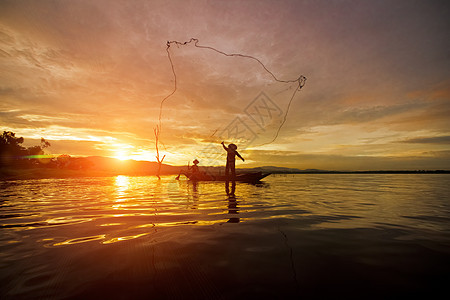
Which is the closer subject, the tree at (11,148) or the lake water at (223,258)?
the lake water at (223,258)

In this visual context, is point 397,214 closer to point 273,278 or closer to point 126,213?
point 273,278

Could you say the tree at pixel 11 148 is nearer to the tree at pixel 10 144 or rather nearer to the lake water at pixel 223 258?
the tree at pixel 10 144

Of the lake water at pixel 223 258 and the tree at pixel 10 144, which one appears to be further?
the tree at pixel 10 144

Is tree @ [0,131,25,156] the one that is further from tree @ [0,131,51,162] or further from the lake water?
the lake water

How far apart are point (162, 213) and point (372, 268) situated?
5.04m

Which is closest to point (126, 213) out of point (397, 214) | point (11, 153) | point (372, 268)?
point (372, 268)

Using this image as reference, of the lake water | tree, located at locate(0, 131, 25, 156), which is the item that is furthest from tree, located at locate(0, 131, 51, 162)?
the lake water

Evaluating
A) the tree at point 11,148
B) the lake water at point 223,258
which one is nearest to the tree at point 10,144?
the tree at point 11,148

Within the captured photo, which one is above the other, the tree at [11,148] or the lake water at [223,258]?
the tree at [11,148]

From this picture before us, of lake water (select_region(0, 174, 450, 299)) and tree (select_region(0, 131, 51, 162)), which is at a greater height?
tree (select_region(0, 131, 51, 162))

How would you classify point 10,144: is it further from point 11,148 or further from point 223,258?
point 223,258

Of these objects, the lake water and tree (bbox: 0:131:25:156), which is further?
tree (bbox: 0:131:25:156)

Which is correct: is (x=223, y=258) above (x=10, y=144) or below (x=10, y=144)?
below

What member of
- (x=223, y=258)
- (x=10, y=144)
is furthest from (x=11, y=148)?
(x=223, y=258)
